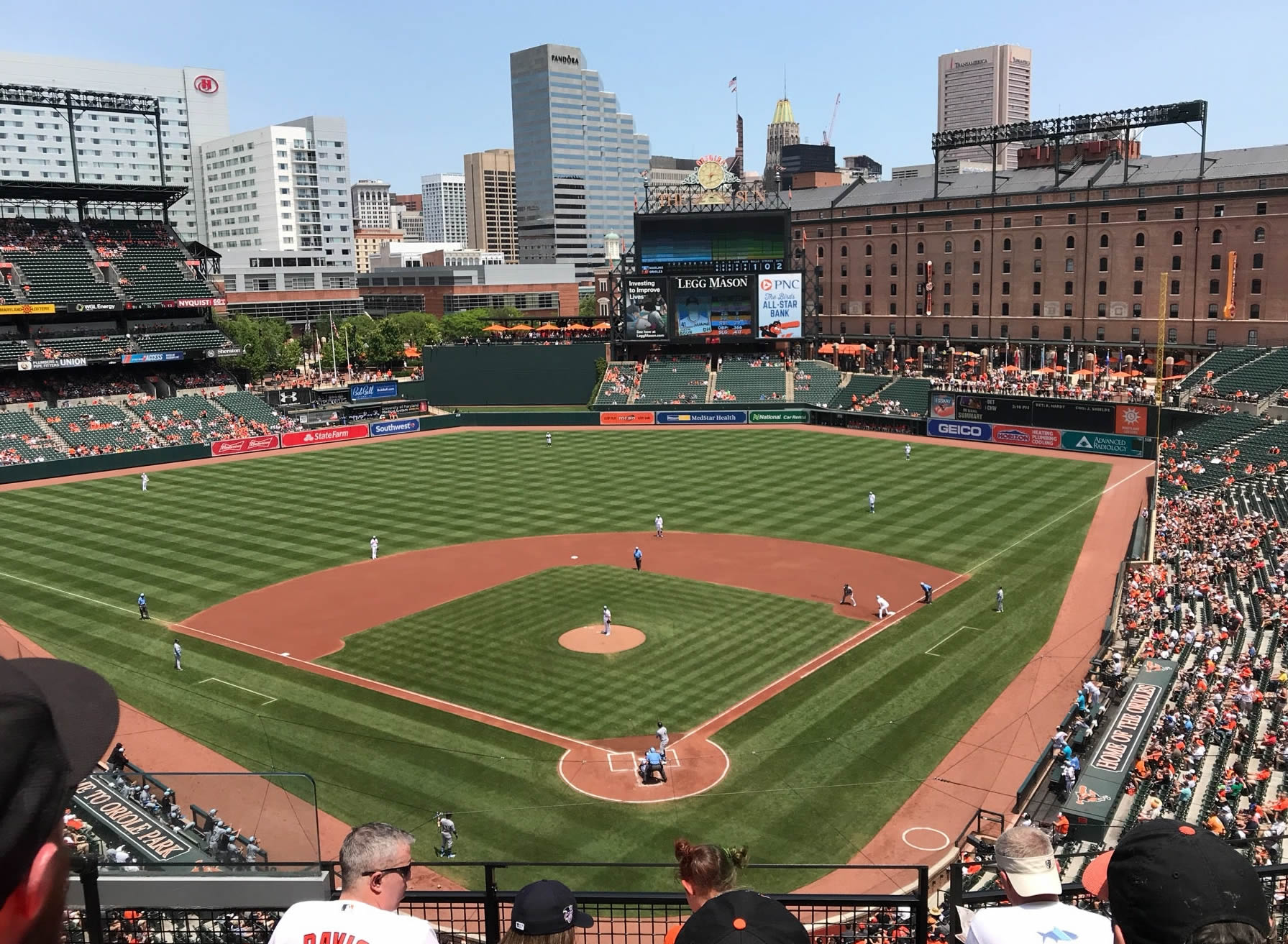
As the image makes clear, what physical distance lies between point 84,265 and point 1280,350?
86.5m

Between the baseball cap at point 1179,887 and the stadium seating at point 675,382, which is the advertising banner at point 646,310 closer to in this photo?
the stadium seating at point 675,382

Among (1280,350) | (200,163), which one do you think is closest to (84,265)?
(1280,350)

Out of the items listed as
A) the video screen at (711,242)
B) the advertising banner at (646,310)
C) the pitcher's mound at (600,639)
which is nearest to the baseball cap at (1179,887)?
the pitcher's mound at (600,639)

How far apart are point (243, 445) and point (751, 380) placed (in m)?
39.6

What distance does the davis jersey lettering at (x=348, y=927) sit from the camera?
3.97 m

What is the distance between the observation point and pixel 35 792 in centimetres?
230

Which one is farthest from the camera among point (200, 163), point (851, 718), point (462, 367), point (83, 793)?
point (200, 163)

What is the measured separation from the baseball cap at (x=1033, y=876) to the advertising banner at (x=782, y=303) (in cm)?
8264

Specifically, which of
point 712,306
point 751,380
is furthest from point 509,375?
point 751,380

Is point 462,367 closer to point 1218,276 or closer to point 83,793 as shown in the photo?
point 1218,276

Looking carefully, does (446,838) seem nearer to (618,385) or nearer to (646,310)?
(618,385)

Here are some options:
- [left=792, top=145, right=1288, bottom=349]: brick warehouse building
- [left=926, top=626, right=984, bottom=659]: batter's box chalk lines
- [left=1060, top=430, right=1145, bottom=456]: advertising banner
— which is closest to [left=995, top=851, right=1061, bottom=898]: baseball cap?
[left=926, top=626, right=984, bottom=659]: batter's box chalk lines

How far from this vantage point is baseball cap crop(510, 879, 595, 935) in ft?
15.5

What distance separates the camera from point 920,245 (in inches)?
3967
